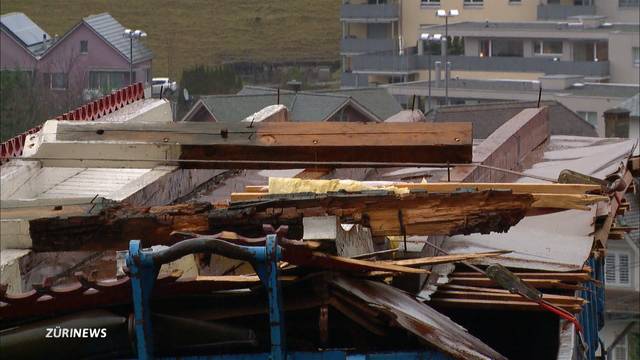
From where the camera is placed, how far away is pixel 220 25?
246 ft

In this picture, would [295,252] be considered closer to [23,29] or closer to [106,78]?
[106,78]

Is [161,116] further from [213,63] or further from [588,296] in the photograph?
[213,63]

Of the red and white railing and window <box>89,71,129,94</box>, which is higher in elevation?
the red and white railing

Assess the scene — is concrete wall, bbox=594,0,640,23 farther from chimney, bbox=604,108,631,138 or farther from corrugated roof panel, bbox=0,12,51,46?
chimney, bbox=604,108,631,138

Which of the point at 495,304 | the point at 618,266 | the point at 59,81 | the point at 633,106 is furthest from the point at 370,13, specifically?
the point at 495,304

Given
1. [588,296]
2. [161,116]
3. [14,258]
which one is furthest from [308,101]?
[14,258]

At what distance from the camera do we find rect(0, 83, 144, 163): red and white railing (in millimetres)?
11586

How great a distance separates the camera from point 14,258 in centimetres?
971

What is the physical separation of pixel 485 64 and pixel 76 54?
1523 centimetres

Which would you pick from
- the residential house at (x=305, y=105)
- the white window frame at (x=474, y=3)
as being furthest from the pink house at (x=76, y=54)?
the residential house at (x=305, y=105)

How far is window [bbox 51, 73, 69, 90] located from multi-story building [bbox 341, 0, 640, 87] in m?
13.0

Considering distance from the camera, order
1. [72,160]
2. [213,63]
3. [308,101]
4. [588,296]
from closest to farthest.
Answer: [72,160] < [588,296] < [308,101] < [213,63]

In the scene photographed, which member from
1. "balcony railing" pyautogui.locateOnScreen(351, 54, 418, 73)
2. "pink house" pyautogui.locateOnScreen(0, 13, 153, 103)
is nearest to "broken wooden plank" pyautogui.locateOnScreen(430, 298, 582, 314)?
"pink house" pyautogui.locateOnScreen(0, 13, 153, 103)

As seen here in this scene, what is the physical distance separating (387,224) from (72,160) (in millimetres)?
2876
